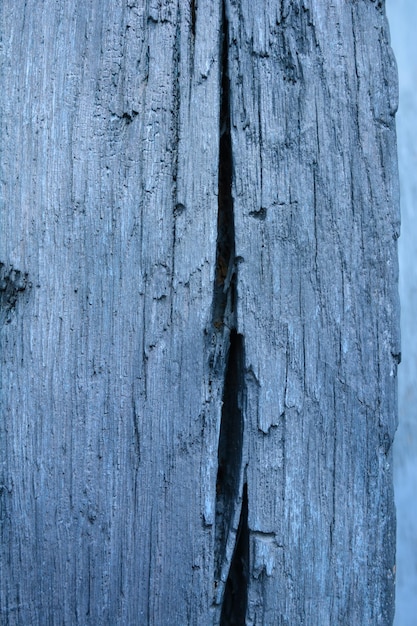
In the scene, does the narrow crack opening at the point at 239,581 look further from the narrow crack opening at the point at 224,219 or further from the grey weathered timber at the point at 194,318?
the narrow crack opening at the point at 224,219

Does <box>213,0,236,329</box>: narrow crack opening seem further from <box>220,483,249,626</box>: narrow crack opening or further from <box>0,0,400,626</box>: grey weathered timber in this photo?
<box>220,483,249,626</box>: narrow crack opening

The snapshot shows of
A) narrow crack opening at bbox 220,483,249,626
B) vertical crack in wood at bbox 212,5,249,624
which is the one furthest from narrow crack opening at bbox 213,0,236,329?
narrow crack opening at bbox 220,483,249,626

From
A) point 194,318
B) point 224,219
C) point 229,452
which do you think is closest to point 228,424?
point 229,452

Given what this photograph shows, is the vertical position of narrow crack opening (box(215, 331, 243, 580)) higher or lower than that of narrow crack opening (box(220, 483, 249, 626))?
higher

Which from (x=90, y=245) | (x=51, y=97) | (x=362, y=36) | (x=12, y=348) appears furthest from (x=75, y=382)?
(x=362, y=36)

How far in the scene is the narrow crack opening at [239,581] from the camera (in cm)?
95

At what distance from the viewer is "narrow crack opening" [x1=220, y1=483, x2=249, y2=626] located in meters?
0.95

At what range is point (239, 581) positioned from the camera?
3.15 ft

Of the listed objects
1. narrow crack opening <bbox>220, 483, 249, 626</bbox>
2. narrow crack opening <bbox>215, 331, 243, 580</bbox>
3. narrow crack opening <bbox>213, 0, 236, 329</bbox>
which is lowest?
narrow crack opening <bbox>220, 483, 249, 626</bbox>

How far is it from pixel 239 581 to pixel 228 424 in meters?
0.26

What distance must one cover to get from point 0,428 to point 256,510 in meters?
0.43

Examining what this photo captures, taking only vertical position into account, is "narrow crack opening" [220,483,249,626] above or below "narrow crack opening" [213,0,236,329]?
below

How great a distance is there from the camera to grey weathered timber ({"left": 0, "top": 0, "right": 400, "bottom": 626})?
93cm

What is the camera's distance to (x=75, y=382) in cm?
94
